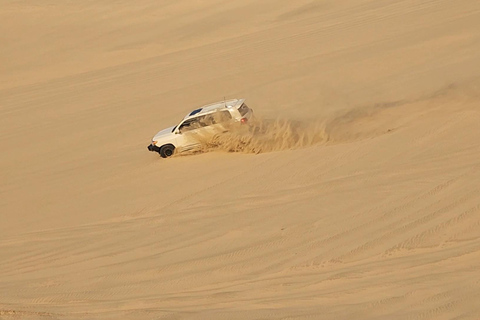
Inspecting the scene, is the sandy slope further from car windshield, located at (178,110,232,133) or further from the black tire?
car windshield, located at (178,110,232,133)

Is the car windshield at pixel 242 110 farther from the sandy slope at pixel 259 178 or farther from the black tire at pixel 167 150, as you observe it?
the black tire at pixel 167 150

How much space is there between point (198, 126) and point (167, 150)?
1.00 m

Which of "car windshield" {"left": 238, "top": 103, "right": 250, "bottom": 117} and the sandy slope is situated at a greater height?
"car windshield" {"left": 238, "top": 103, "right": 250, "bottom": 117}

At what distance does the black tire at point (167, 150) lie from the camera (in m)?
16.5

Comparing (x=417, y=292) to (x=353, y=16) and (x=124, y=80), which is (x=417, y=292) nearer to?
(x=124, y=80)

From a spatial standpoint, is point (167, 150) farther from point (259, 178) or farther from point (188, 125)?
point (259, 178)

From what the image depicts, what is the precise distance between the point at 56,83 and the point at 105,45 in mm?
3840

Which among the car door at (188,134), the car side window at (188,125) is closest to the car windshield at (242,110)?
the car door at (188,134)

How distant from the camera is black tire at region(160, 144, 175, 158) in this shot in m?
16.5

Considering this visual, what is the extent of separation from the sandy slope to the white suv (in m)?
0.47

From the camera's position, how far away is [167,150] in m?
16.6

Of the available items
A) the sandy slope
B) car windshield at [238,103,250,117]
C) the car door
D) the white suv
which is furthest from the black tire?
car windshield at [238,103,250,117]

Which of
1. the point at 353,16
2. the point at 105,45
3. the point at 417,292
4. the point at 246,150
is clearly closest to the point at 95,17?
the point at 105,45

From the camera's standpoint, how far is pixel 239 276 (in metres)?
9.89
